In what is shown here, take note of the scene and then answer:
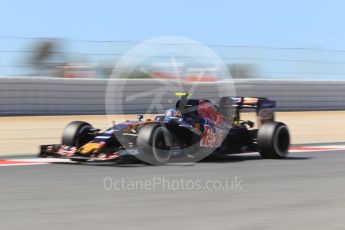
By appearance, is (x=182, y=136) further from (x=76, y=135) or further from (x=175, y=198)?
(x=175, y=198)

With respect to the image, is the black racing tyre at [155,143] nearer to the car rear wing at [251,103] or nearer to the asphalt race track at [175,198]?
the asphalt race track at [175,198]

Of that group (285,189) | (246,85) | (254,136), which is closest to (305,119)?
(246,85)

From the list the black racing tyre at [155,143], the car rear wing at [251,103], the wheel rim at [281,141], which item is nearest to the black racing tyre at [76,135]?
the black racing tyre at [155,143]

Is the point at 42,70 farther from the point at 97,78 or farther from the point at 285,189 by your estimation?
the point at 285,189

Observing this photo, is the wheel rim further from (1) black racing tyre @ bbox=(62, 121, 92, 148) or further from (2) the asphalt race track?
(1) black racing tyre @ bbox=(62, 121, 92, 148)

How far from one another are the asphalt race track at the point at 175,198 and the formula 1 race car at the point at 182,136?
0.82ft

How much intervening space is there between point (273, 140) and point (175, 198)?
4619 millimetres

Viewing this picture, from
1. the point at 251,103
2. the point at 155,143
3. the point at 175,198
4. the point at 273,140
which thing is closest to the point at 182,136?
the point at 155,143

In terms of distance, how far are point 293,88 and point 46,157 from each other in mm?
17504

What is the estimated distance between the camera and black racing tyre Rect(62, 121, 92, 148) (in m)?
11.3

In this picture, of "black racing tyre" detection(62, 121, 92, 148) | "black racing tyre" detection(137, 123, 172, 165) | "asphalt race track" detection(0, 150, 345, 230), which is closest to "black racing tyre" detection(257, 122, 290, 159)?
"asphalt race track" detection(0, 150, 345, 230)

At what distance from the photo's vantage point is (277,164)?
1125 cm

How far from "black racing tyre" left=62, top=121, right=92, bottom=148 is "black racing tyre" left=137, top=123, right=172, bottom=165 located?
1279 mm

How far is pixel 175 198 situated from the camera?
7484 mm
